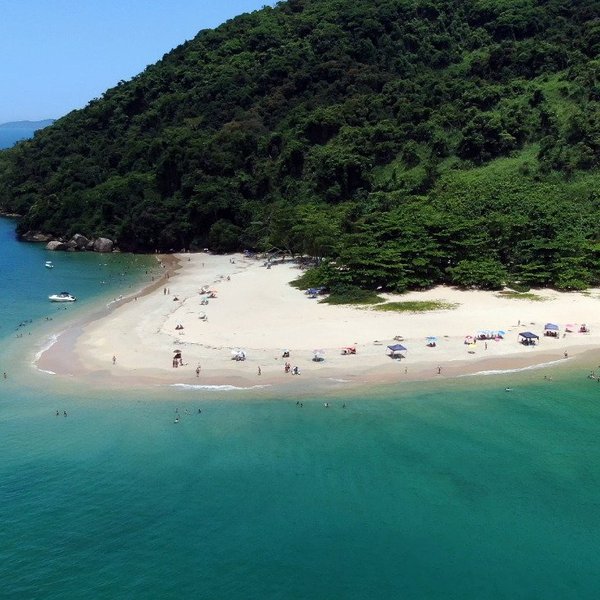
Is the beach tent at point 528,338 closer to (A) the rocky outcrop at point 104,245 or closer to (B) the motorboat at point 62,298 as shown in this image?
(B) the motorboat at point 62,298

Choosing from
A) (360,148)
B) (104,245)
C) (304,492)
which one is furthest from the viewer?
(104,245)

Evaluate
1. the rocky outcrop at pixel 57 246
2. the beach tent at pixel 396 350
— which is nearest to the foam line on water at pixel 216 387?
the beach tent at pixel 396 350

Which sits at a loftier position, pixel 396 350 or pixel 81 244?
pixel 81 244

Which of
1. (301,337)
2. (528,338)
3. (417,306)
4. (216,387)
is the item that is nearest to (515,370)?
(528,338)

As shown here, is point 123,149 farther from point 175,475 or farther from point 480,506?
point 480,506

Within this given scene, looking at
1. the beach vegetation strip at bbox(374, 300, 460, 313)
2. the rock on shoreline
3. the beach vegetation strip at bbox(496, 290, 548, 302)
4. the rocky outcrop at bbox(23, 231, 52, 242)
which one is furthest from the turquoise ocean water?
the rocky outcrop at bbox(23, 231, 52, 242)

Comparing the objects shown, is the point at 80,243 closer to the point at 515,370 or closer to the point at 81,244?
the point at 81,244

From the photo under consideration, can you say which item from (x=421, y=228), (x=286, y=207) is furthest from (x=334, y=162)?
(x=421, y=228)
